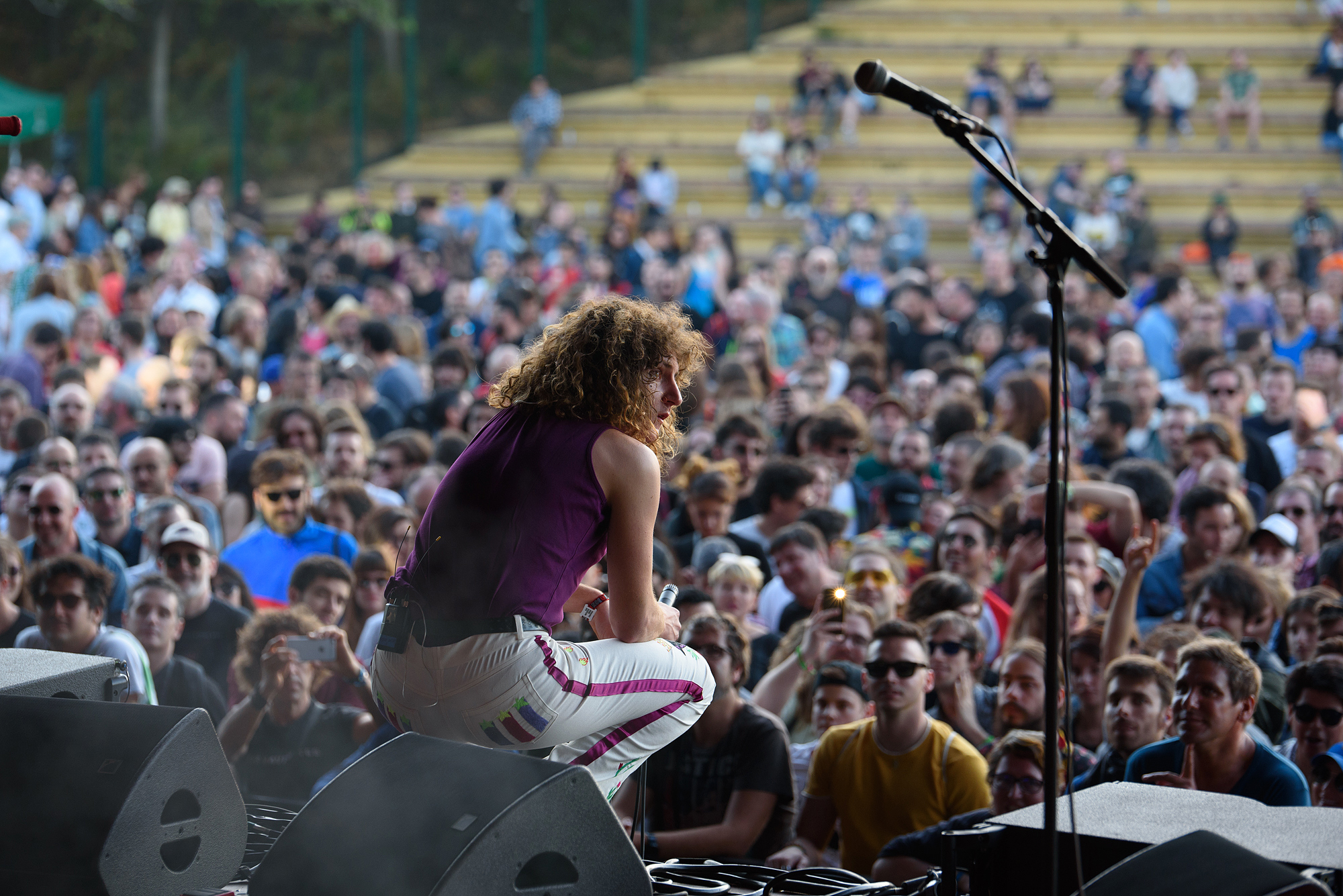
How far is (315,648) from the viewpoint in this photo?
4801 mm

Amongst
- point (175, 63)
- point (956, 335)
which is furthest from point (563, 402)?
point (175, 63)

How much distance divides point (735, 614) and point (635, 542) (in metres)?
2.79

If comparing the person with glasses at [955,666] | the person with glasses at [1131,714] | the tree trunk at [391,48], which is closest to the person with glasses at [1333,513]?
the person with glasses at [955,666]

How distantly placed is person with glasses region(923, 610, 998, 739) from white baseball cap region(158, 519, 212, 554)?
2812 millimetres

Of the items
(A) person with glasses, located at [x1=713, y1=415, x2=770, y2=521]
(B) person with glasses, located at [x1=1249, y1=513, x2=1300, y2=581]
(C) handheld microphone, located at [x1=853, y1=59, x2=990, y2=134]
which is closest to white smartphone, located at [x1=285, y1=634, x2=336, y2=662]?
(C) handheld microphone, located at [x1=853, y1=59, x2=990, y2=134]

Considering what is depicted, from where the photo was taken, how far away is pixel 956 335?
11727mm

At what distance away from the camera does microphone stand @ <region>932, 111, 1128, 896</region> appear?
8.46ft

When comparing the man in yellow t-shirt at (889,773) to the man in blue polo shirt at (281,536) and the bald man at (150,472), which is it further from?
the bald man at (150,472)

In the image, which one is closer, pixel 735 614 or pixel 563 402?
pixel 563 402

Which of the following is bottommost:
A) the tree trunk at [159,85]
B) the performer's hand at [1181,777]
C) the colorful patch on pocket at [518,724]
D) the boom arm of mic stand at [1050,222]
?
the performer's hand at [1181,777]

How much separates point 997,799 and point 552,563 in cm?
199

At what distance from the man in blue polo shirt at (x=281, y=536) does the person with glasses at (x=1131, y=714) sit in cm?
336

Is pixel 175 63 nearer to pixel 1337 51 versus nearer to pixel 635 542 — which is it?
pixel 1337 51

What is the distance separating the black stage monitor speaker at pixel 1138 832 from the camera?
9.16 feet
